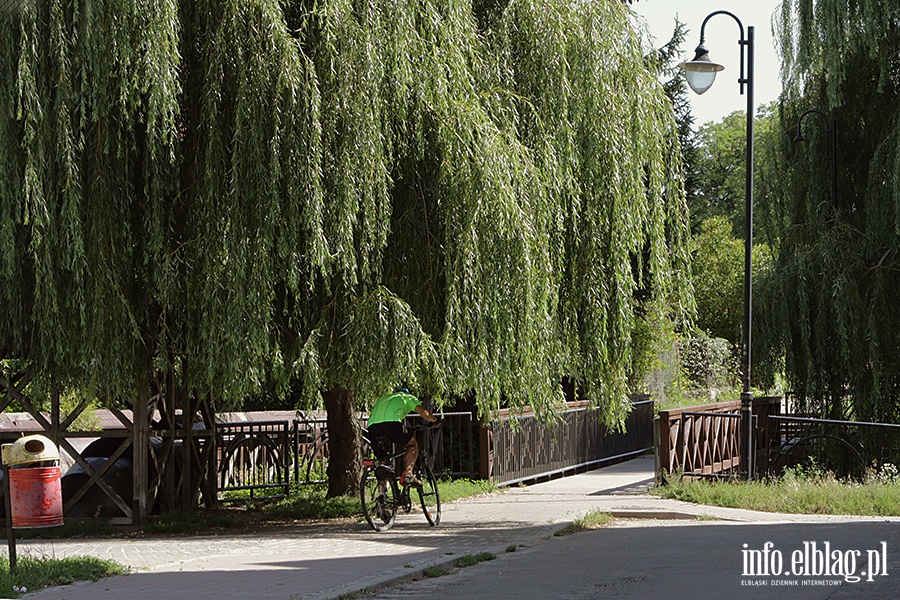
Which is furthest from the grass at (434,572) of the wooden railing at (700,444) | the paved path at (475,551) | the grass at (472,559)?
the wooden railing at (700,444)

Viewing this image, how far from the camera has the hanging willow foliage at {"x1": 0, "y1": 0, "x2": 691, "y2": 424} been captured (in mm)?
11320

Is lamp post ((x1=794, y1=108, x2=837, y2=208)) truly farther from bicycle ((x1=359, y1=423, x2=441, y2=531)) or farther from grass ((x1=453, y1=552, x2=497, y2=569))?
grass ((x1=453, y1=552, x2=497, y2=569))

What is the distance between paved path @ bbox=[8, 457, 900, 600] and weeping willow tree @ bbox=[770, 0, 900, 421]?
4.51 m

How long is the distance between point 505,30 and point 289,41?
10.8ft

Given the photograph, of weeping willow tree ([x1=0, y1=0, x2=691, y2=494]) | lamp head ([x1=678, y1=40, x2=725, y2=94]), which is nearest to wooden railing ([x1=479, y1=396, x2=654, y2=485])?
weeping willow tree ([x1=0, y1=0, x2=691, y2=494])

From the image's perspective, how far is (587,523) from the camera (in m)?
13.1

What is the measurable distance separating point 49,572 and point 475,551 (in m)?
4.02

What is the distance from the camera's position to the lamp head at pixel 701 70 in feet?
49.6

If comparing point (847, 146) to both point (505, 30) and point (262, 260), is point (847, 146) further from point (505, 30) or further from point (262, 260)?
point (262, 260)

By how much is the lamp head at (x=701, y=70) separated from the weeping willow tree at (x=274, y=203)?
9.93ft

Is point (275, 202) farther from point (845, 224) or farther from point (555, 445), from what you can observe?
point (845, 224)

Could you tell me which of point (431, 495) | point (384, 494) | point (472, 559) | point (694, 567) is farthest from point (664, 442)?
point (694, 567)

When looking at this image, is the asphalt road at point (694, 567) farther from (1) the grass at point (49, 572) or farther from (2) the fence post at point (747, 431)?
(2) the fence post at point (747, 431)

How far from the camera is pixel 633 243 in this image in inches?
545
